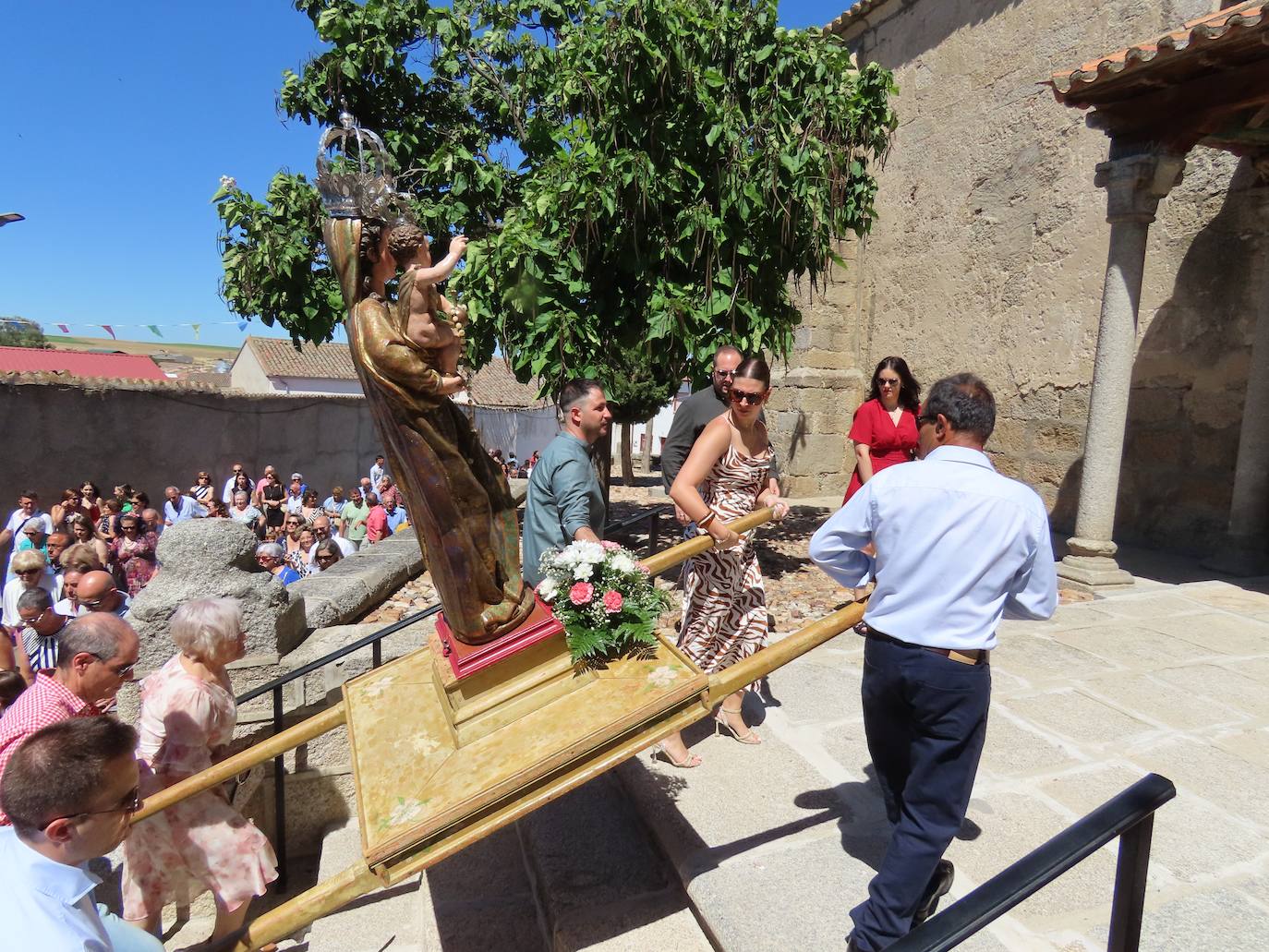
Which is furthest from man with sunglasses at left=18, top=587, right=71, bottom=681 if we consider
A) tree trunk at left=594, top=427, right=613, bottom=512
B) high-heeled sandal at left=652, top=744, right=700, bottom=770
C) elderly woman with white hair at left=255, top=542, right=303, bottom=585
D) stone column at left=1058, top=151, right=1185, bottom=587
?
stone column at left=1058, top=151, right=1185, bottom=587

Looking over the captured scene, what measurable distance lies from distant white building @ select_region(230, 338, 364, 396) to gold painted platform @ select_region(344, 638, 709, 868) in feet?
105

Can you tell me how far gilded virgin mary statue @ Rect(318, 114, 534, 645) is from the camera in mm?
2223

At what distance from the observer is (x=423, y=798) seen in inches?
81.6

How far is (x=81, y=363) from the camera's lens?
67.3 feet

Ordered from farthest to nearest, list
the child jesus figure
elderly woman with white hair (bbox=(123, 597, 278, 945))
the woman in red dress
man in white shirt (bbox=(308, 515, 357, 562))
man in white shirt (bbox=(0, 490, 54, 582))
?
man in white shirt (bbox=(308, 515, 357, 562)) → man in white shirt (bbox=(0, 490, 54, 582)) → the woman in red dress → elderly woman with white hair (bbox=(123, 597, 278, 945)) → the child jesus figure

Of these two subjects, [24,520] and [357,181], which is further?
[24,520]

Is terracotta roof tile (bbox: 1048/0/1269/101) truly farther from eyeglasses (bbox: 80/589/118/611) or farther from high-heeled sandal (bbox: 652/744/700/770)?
eyeglasses (bbox: 80/589/118/611)

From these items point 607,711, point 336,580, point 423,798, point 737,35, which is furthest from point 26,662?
point 737,35

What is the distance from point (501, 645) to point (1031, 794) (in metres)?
2.23

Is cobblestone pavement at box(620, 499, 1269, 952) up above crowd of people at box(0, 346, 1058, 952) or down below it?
below

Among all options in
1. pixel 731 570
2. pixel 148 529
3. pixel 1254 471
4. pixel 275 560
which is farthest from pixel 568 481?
pixel 148 529

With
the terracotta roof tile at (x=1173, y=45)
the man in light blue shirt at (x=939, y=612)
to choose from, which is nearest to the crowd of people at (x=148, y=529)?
the man in light blue shirt at (x=939, y=612)

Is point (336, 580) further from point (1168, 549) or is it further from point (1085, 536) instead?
point (1168, 549)

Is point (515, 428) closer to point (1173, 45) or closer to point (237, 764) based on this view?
point (1173, 45)
